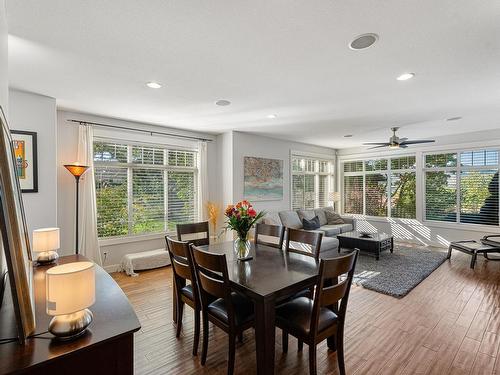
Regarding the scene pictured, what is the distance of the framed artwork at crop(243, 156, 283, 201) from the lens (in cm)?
558

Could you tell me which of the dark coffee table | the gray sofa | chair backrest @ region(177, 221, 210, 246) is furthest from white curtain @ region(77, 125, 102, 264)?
the dark coffee table

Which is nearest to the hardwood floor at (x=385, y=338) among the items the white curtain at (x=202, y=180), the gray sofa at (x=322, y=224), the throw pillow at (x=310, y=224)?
the gray sofa at (x=322, y=224)

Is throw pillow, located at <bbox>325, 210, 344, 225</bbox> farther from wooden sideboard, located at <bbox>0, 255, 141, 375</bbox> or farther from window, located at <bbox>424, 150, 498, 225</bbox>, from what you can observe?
wooden sideboard, located at <bbox>0, 255, 141, 375</bbox>

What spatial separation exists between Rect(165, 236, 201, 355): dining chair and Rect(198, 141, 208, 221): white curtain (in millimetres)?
2796

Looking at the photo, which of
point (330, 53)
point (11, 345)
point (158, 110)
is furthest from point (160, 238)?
point (330, 53)

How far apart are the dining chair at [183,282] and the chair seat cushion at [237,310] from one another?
19cm

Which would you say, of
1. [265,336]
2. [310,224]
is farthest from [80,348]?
[310,224]

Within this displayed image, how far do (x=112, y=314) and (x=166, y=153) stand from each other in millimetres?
4049

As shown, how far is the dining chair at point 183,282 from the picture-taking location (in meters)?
2.18

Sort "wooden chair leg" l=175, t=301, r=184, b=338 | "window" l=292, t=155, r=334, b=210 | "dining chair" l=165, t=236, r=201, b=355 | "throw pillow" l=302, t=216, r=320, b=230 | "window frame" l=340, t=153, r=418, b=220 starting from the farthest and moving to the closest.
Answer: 1. "window" l=292, t=155, r=334, b=210
2. "window frame" l=340, t=153, r=418, b=220
3. "throw pillow" l=302, t=216, r=320, b=230
4. "wooden chair leg" l=175, t=301, r=184, b=338
5. "dining chair" l=165, t=236, r=201, b=355

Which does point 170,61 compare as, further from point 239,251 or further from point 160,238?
point 160,238

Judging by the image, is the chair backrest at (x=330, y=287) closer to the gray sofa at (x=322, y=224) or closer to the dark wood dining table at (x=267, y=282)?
the dark wood dining table at (x=267, y=282)

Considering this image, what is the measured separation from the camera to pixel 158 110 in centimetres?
391

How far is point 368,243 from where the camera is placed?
5043 mm
